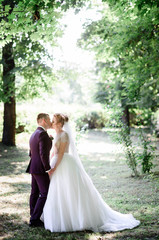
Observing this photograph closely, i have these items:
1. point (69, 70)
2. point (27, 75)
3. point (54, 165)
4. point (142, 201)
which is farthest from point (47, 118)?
point (69, 70)

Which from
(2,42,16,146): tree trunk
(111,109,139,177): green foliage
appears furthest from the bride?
(2,42,16,146): tree trunk

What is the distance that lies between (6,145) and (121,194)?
32.3 feet

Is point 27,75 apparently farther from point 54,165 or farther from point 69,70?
point 54,165

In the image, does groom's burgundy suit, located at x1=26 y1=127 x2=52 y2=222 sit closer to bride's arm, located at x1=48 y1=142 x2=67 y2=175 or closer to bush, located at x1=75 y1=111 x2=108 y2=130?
bride's arm, located at x1=48 y1=142 x2=67 y2=175

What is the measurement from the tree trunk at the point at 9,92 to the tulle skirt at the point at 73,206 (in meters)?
8.92

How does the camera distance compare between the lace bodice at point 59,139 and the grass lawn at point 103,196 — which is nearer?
the grass lawn at point 103,196

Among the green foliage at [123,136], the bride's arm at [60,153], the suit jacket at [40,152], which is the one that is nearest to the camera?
the suit jacket at [40,152]

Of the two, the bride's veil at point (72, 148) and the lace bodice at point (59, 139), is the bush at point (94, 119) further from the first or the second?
the lace bodice at point (59, 139)

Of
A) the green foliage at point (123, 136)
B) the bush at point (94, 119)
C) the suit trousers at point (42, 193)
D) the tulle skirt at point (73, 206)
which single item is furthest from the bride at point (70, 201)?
the bush at point (94, 119)

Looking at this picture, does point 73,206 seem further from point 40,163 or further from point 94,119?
point 94,119

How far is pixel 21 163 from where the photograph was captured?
12.2 metres

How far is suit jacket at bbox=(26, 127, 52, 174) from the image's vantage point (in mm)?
4746

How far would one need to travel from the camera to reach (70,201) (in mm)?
4703

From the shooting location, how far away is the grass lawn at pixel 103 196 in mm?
4465
